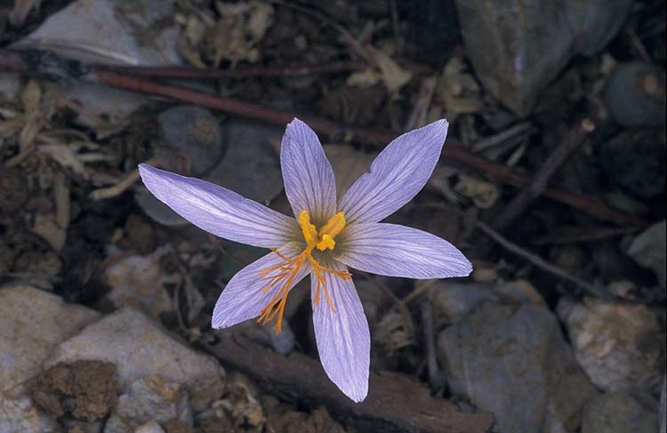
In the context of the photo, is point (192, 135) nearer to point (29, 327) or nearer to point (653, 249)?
point (29, 327)

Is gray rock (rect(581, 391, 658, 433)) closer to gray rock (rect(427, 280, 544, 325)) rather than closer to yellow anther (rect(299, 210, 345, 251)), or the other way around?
gray rock (rect(427, 280, 544, 325))

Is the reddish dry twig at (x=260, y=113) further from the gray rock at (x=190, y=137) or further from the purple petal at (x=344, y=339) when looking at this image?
the purple petal at (x=344, y=339)

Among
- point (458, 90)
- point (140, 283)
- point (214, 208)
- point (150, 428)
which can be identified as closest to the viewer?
point (214, 208)

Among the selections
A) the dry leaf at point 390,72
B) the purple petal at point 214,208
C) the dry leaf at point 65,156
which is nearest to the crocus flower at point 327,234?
the purple petal at point 214,208

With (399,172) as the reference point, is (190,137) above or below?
below

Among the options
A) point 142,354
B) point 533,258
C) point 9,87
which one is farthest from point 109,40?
point 533,258

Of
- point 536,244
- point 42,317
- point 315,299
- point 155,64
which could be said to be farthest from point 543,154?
point 42,317
